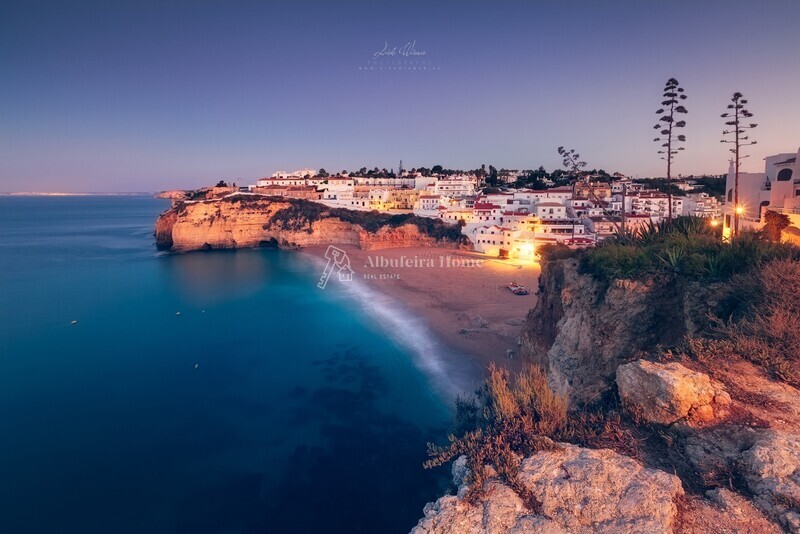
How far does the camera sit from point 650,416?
5.62 m

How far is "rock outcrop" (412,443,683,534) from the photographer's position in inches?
167

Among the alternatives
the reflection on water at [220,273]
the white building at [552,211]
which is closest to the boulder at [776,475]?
the reflection on water at [220,273]

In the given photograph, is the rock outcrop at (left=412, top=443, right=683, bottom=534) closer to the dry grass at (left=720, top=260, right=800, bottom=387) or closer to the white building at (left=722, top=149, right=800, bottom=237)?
the dry grass at (left=720, top=260, right=800, bottom=387)

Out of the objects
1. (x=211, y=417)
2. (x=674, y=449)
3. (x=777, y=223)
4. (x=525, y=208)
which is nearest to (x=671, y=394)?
(x=674, y=449)

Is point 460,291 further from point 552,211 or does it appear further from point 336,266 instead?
point 552,211

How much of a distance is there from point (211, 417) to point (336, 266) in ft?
102

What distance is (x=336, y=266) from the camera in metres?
46.8

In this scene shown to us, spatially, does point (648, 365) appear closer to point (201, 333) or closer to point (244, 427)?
point (244, 427)

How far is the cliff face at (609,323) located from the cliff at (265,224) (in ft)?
140

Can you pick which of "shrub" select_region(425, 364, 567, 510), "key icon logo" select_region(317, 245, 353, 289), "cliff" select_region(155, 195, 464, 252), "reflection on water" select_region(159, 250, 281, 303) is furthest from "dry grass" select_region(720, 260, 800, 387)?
"cliff" select_region(155, 195, 464, 252)

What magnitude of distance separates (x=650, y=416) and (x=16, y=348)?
3121 cm

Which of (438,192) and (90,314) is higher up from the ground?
(438,192)

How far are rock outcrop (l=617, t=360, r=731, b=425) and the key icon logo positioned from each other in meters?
33.1

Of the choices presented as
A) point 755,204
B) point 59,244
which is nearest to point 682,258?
point 755,204
